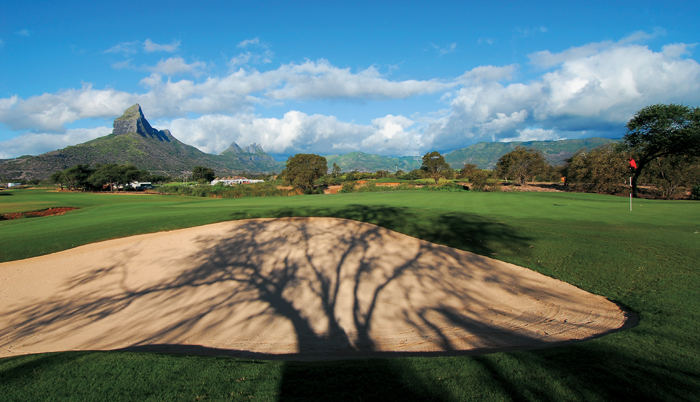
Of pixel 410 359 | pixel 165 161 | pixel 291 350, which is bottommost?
pixel 291 350

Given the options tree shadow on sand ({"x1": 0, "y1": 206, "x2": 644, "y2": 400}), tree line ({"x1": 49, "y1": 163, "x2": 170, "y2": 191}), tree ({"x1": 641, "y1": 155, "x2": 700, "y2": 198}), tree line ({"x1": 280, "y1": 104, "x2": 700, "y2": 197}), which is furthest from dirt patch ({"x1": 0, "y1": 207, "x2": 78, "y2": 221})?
tree ({"x1": 641, "y1": 155, "x2": 700, "y2": 198})

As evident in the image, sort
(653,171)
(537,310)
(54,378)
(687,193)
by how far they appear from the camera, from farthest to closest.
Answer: (653,171), (687,193), (537,310), (54,378)

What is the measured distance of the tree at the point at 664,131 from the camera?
35781mm

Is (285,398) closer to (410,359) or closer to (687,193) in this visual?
(410,359)

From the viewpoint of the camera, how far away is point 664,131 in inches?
1483

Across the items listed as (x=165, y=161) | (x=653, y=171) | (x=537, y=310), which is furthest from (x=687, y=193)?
(x=165, y=161)

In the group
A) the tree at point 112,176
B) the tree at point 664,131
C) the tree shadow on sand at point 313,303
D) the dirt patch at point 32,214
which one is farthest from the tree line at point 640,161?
the tree at point 112,176

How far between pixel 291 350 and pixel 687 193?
56.6 m

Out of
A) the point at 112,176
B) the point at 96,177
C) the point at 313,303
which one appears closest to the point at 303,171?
the point at 313,303

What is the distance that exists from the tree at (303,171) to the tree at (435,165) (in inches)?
1045

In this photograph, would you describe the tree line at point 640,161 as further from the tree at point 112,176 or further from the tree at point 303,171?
the tree at point 112,176

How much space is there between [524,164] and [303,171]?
47.2 m

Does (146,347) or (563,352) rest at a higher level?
(563,352)

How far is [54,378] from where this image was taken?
3.52 m
